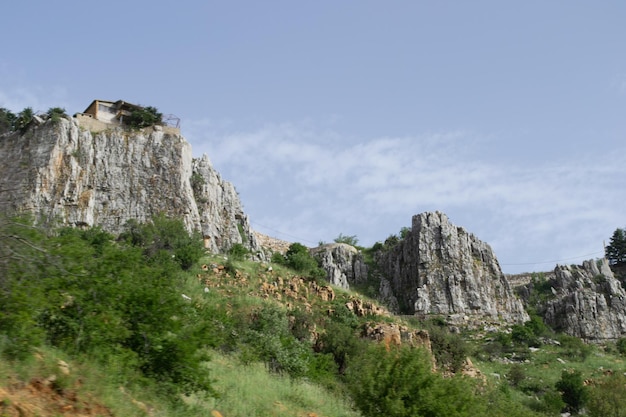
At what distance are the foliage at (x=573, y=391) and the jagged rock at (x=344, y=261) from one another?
92.9 ft

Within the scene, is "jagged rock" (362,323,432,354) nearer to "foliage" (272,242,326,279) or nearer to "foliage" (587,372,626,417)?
"foliage" (587,372,626,417)

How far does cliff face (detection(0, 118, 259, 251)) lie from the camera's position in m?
44.9

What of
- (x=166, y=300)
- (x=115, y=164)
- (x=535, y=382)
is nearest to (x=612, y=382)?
(x=535, y=382)

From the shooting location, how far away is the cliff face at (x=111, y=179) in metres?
44.9

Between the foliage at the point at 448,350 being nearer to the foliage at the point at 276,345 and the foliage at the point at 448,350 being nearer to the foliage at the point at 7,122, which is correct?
the foliage at the point at 276,345

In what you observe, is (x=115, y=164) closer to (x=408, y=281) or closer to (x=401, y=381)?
(x=408, y=281)

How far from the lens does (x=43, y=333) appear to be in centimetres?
1073

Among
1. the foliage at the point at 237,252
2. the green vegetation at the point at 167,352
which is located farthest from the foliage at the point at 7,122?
the green vegetation at the point at 167,352

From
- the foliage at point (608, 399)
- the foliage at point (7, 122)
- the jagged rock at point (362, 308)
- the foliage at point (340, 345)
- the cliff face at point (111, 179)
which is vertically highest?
the foliage at point (7, 122)

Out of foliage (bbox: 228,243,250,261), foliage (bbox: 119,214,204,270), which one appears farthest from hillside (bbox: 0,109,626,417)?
foliage (bbox: 228,243,250,261)

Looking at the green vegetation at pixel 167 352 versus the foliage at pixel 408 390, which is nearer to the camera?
the green vegetation at pixel 167 352

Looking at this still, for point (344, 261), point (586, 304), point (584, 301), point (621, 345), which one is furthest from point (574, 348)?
point (344, 261)

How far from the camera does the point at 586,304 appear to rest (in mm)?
56188

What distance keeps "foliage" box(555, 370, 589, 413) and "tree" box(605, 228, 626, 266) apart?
145 ft
